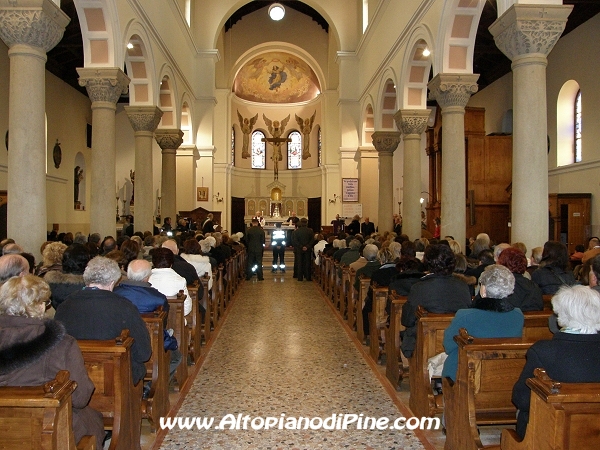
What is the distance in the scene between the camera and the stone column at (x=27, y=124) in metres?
7.16

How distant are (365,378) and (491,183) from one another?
12756 millimetres

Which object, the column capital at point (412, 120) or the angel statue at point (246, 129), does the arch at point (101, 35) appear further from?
the angel statue at point (246, 129)

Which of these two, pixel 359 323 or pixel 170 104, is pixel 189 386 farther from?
pixel 170 104

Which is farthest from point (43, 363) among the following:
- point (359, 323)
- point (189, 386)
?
point (359, 323)

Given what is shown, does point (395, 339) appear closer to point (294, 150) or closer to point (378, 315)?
point (378, 315)

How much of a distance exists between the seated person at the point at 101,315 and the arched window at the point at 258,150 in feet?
89.0

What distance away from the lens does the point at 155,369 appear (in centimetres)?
436

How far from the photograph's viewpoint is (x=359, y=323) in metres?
7.64

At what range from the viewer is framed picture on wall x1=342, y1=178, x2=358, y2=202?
2080 centimetres

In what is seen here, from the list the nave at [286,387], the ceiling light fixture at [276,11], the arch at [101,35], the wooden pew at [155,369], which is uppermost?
the ceiling light fixture at [276,11]

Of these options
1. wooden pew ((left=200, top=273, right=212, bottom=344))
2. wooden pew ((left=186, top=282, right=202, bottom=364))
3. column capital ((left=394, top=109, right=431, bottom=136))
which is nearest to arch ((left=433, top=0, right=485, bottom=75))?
column capital ((left=394, top=109, right=431, bottom=136))

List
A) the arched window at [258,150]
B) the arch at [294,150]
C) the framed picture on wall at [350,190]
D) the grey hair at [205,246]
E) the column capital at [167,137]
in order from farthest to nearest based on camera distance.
A: the arched window at [258,150] → the arch at [294,150] → the framed picture on wall at [350,190] → the column capital at [167,137] → the grey hair at [205,246]

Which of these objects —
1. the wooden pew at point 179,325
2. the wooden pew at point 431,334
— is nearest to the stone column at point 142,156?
the wooden pew at point 179,325

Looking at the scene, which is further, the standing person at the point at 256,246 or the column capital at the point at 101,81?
the standing person at the point at 256,246
